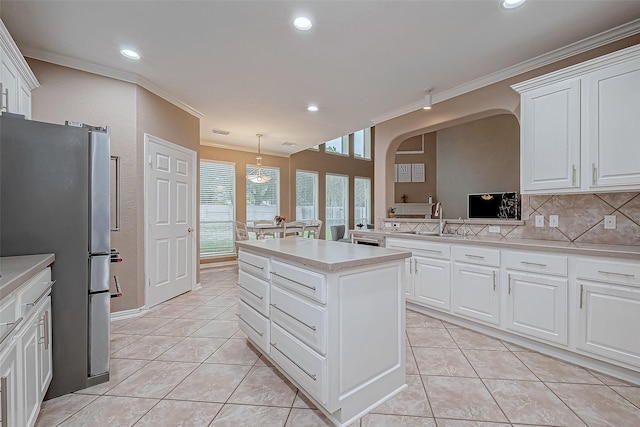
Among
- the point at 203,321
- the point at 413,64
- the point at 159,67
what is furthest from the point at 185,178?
the point at 413,64

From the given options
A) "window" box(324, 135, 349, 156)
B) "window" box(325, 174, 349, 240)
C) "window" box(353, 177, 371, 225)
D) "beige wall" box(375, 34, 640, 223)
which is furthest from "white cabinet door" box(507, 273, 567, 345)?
"window" box(353, 177, 371, 225)

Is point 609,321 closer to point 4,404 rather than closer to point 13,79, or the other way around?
point 4,404

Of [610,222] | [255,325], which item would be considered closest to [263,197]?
[255,325]

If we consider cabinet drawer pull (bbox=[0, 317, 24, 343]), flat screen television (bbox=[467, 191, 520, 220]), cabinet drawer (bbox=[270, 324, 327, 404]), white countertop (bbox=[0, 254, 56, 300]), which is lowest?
cabinet drawer (bbox=[270, 324, 327, 404])

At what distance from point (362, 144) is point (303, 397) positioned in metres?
8.46

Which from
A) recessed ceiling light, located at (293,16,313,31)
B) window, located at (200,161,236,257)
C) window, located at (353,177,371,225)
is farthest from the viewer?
window, located at (353,177,371,225)

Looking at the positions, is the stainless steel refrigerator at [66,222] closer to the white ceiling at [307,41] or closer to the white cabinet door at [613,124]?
the white ceiling at [307,41]

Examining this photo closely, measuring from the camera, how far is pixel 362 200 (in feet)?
30.7

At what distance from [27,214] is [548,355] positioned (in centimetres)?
371

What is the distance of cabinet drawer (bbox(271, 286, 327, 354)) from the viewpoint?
151cm

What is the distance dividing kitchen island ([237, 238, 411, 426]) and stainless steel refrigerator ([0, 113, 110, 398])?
1.07 metres

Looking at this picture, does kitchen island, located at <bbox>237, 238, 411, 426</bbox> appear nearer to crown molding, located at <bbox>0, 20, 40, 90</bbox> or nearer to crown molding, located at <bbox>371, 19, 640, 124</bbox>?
crown molding, located at <bbox>0, 20, 40, 90</bbox>

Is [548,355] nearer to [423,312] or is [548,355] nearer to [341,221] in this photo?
[423,312]

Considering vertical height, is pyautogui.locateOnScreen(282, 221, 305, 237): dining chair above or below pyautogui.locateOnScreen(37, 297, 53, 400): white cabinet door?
above
